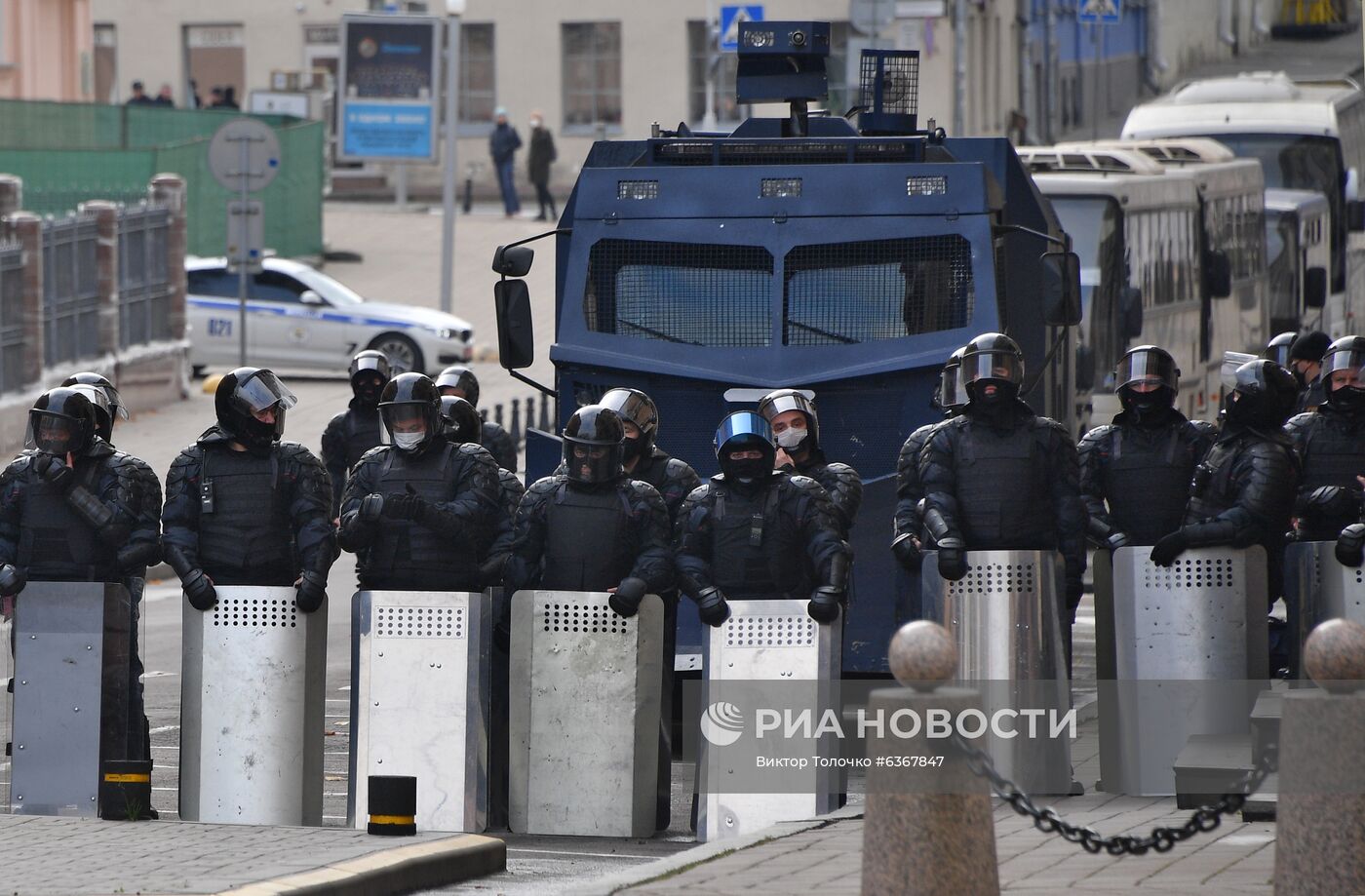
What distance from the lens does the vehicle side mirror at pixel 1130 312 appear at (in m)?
18.9

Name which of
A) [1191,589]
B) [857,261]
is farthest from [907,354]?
[1191,589]

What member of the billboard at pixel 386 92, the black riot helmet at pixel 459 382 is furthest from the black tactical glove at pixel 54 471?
the billboard at pixel 386 92

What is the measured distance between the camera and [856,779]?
11.2 m

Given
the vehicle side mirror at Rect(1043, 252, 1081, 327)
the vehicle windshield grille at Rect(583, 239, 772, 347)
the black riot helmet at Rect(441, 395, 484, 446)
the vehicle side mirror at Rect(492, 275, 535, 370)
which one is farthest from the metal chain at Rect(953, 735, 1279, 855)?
the vehicle side mirror at Rect(492, 275, 535, 370)

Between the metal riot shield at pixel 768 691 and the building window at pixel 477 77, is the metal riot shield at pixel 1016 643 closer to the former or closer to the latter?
the metal riot shield at pixel 768 691

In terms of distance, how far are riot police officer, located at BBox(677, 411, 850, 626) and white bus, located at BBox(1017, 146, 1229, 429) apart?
23.4 feet

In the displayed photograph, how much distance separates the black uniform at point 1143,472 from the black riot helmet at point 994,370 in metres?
0.65

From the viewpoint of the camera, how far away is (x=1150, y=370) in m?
10.6

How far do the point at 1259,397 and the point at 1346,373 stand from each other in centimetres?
61

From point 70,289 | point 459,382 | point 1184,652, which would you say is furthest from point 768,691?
point 70,289

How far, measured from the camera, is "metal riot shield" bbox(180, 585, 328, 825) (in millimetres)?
9719

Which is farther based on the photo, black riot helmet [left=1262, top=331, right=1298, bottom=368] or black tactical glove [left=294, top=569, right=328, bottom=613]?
black riot helmet [left=1262, top=331, right=1298, bottom=368]

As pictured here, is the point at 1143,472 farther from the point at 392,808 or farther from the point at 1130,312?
the point at 1130,312

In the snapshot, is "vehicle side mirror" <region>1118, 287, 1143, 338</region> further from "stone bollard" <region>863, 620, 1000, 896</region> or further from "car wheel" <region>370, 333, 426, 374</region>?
"stone bollard" <region>863, 620, 1000, 896</region>
